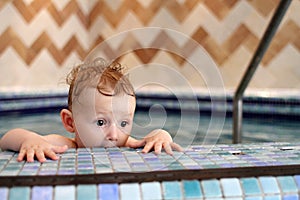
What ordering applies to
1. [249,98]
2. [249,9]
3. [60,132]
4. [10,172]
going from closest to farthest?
[10,172] → [60,132] → [249,98] → [249,9]

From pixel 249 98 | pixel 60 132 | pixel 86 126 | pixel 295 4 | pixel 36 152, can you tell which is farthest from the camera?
pixel 295 4

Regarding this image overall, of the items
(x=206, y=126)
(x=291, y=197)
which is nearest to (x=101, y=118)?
(x=291, y=197)

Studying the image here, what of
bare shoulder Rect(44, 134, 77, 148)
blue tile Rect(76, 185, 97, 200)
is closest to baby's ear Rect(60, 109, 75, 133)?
bare shoulder Rect(44, 134, 77, 148)

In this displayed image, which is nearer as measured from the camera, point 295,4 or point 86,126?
point 86,126

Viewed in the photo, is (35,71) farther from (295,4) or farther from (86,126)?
(86,126)

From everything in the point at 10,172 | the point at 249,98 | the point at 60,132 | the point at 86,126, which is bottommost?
the point at 10,172

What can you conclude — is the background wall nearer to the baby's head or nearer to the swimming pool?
the swimming pool

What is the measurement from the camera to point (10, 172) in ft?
2.92

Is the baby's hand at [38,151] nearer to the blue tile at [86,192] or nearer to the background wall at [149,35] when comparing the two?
the blue tile at [86,192]

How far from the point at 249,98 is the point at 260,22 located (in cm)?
87

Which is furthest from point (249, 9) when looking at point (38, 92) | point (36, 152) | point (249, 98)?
point (36, 152)

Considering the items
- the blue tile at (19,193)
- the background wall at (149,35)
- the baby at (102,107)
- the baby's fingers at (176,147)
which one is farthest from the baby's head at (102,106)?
the background wall at (149,35)

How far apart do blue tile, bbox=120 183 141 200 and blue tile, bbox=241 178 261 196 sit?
0.21 metres

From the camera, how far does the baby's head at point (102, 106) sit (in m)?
1.39
